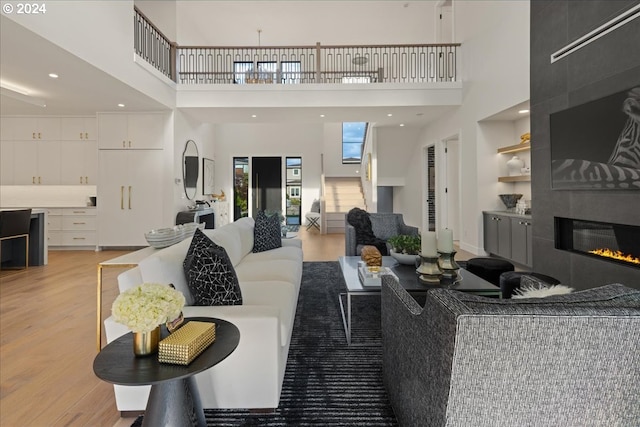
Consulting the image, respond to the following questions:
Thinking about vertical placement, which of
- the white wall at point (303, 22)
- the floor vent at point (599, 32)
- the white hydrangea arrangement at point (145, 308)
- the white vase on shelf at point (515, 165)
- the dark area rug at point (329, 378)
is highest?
the white wall at point (303, 22)

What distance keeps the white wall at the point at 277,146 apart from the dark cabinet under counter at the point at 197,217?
279 centimetres

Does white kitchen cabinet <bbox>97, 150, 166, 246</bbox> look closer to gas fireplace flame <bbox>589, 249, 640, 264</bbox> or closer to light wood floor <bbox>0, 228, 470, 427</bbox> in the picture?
light wood floor <bbox>0, 228, 470, 427</bbox>

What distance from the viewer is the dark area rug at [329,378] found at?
1.67m

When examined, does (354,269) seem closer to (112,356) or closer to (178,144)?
(112,356)

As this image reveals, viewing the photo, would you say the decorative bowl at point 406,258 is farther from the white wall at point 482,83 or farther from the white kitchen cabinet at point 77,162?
the white kitchen cabinet at point 77,162

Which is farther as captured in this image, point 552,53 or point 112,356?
point 552,53

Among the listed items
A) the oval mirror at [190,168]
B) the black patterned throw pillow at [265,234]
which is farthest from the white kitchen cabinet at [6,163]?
the black patterned throw pillow at [265,234]

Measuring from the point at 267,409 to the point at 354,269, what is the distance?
165cm

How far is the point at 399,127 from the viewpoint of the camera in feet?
29.0

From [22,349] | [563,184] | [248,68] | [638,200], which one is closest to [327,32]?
[248,68]

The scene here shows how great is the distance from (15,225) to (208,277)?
4798 mm

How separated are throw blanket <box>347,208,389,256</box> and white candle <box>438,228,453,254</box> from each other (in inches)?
67.3

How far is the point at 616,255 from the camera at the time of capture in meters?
3.00

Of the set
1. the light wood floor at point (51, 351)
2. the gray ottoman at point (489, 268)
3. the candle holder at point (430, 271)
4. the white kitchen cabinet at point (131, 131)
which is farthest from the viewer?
the white kitchen cabinet at point (131, 131)
